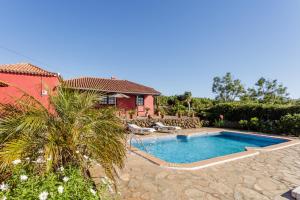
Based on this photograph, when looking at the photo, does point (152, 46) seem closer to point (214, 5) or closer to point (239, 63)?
point (214, 5)

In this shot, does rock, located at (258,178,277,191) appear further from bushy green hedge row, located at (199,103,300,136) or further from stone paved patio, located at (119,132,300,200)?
bushy green hedge row, located at (199,103,300,136)

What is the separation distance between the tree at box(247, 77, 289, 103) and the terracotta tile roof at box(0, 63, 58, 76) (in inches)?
1623

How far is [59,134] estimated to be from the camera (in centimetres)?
289

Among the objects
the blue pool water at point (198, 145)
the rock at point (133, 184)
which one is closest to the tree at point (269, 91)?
the blue pool water at point (198, 145)

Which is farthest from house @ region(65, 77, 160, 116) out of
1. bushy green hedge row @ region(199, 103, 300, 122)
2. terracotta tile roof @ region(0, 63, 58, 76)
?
bushy green hedge row @ region(199, 103, 300, 122)

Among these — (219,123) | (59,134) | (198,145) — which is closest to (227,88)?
(219,123)

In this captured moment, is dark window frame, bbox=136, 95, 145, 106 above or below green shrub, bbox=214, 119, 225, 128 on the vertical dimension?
above

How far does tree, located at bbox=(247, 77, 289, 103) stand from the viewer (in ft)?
122

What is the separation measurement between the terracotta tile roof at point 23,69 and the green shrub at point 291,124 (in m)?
21.1

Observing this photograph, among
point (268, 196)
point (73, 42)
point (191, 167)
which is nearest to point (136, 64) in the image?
point (73, 42)

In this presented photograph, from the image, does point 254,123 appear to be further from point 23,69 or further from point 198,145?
point 23,69

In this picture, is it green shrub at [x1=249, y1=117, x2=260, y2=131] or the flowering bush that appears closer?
the flowering bush

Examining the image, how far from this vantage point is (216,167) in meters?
5.91

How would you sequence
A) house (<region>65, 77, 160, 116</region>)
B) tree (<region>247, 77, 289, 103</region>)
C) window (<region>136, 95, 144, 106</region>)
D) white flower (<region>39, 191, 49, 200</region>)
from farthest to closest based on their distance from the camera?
tree (<region>247, 77, 289, 103</region>)
window (<region>136, 95, 144, 106</region>)
house (<region>65, 77, 160, 116</region>)
white flower (<region>39, 191, 49, 200</region>)
